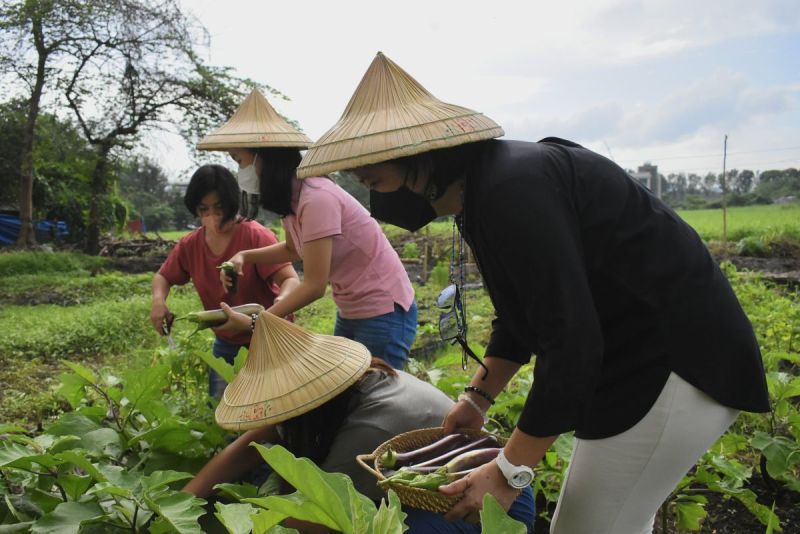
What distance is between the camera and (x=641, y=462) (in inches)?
58.7

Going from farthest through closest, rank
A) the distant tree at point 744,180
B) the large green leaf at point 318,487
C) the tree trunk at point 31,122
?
the distant tree at point 744,180, the tree trunk at point 31,122, the large green leaf at point 318,487

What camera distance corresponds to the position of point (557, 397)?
1.31 metres

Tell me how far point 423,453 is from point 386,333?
3.06 feet

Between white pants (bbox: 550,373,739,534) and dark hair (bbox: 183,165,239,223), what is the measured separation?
194 cm

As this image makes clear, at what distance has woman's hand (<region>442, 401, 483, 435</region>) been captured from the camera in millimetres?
1906

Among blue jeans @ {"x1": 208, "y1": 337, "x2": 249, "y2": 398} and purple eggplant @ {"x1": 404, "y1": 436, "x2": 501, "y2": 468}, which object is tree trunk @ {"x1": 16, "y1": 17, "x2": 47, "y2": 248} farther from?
purple eggplant @ {"x1": 404, "y1": 436, "x2": 501, "y2": 468}

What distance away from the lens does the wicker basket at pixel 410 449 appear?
4.86ft

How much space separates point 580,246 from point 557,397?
288 millimetres

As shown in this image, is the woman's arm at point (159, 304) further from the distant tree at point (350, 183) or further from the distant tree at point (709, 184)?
the distant tree at point (709, 184)

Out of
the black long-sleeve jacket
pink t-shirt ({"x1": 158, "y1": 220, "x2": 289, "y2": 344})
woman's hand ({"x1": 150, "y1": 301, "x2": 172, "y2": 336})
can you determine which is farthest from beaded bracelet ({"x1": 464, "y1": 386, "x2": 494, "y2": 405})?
woman's hand ({"x1": 150, "y1": 301, "x2": 172, "y2": 336})

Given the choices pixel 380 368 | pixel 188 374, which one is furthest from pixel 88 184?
pixel 380 368

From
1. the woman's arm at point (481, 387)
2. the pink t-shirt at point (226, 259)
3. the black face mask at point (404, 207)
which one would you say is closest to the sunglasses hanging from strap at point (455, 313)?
the woman's arm at point (481, 387)

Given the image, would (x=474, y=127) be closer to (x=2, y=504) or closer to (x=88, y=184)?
(x=2, y=504)

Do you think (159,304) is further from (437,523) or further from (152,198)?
(152,198)
